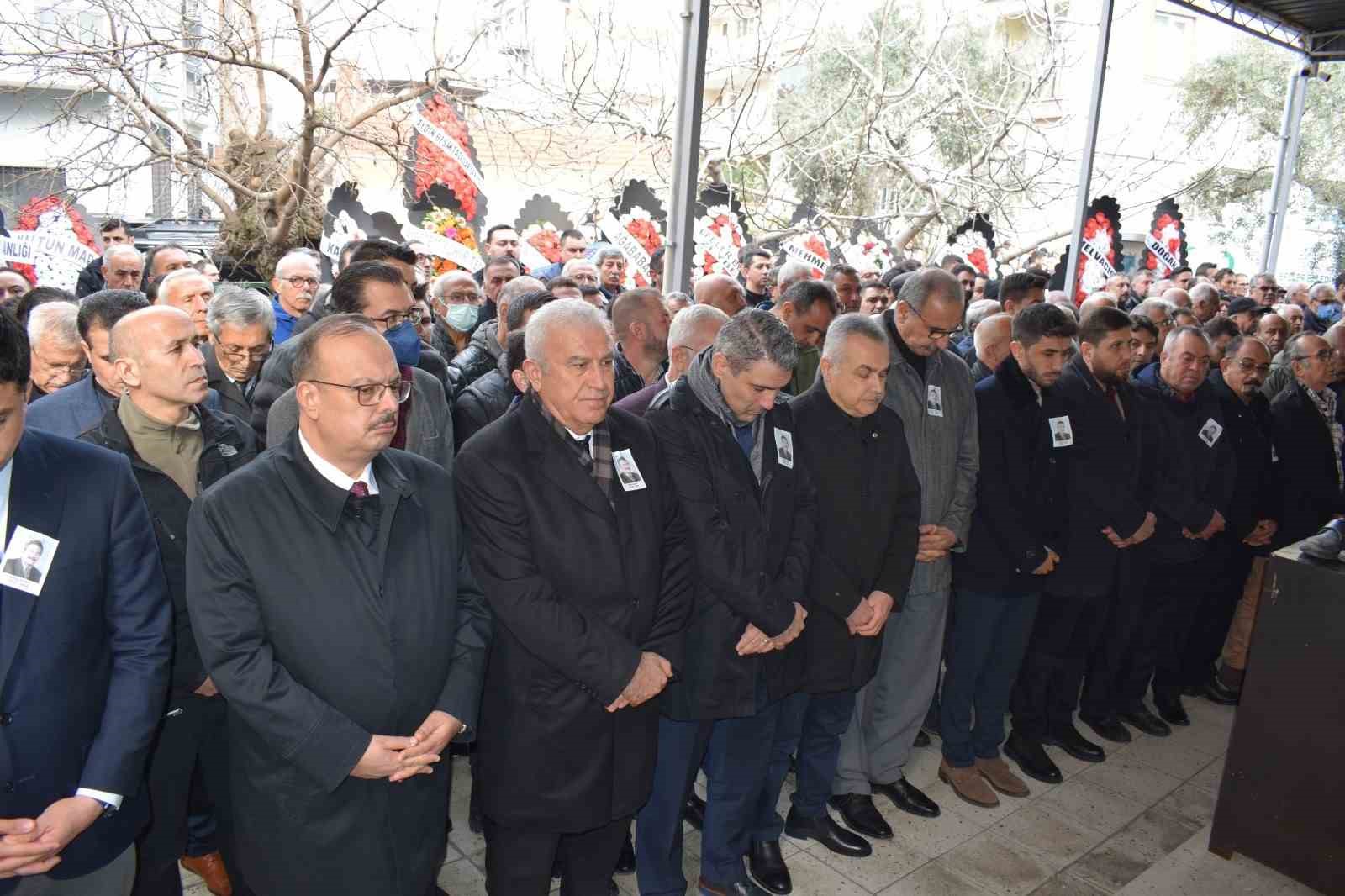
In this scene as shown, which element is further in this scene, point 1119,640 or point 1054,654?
point 1119,640

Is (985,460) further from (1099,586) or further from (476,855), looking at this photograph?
(476,855)

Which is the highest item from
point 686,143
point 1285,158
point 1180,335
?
point 1285,158

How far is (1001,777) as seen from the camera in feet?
13.1

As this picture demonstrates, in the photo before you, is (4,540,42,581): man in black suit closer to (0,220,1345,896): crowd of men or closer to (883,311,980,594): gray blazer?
(0,220,1345,896): crowd of men

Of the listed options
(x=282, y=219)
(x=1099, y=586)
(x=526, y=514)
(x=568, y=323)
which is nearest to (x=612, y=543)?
(x=526, y=514)

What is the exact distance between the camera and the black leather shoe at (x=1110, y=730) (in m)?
4.55

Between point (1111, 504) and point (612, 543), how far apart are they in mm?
2595

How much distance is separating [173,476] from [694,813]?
2.22 meters

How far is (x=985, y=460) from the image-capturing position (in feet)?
12.5

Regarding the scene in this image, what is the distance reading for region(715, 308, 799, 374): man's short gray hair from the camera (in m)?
2.83

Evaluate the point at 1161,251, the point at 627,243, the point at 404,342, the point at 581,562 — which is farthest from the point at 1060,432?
the point at 1161,251

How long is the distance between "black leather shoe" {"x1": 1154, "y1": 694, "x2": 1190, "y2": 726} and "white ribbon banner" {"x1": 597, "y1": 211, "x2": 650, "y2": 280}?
5.39 metres

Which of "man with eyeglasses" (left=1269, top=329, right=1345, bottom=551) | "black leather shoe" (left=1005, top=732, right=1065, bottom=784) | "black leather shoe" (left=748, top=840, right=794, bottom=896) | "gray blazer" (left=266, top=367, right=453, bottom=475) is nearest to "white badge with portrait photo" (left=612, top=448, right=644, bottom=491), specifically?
"gray blazer" (left=266, top=367, right=453, bottom=475)

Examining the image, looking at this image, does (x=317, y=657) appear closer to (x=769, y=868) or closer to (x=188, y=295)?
(x=769, y=868)
